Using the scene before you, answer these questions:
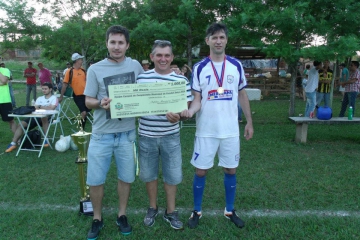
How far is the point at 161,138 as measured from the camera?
10.4ft

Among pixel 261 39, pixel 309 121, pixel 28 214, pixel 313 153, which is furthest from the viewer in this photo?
pixel 261 39

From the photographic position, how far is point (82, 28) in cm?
1128

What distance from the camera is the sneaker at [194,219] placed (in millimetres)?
3406

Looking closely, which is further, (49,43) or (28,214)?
(49,43)

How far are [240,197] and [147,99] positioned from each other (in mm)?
2057

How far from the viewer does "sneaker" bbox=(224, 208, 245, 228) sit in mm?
3418

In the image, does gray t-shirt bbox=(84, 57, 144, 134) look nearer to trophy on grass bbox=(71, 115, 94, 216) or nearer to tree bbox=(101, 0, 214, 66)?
trophy on grass bbox=(71, 115, 94, 216)

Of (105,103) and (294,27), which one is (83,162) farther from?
(294,27)

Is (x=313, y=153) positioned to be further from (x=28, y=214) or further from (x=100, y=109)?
→ (x=28, y=214)

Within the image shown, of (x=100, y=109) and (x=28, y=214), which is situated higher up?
(x=100, y=109)

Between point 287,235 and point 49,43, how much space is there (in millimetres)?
10754

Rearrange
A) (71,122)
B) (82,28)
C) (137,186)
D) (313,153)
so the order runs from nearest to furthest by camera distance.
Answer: (137,186)
(313,153)
(71,122)
(82,28)

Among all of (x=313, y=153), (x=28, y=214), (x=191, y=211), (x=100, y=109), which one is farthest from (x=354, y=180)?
(x=28, y=214)

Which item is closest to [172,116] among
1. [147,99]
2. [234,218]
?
[147,99]
